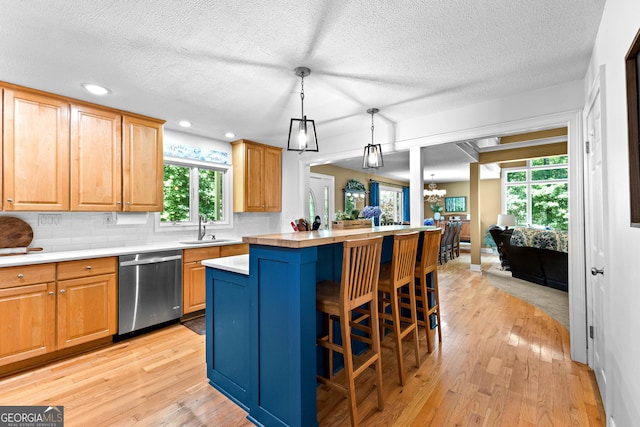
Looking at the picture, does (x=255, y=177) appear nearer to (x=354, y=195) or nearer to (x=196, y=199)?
(x=196, y=199)

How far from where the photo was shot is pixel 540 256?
4977 mm

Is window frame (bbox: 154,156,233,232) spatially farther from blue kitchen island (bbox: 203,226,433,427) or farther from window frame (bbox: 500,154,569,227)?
window frame (bbox: 500,154,569,227)

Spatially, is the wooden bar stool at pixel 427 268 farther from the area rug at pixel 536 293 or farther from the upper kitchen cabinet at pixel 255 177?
the upper kitchen cabinet at pixel 255 177

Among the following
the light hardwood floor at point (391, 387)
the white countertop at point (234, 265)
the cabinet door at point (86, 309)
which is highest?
the white countertop at point (234, 265)

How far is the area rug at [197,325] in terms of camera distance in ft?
10.7

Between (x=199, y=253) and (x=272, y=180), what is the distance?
5.79 feet

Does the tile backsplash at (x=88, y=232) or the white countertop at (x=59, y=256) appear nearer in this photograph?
the white countertop at (x=59, y=256)

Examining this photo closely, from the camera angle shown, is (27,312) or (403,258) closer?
(403,258)

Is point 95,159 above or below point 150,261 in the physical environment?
above

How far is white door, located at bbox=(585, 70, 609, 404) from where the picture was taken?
1.92 meters

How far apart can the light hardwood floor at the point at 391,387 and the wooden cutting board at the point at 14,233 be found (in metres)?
1.19

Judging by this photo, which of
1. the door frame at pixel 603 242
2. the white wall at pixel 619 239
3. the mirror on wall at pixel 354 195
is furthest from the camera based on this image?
the mirror on wall at pixel 354 195

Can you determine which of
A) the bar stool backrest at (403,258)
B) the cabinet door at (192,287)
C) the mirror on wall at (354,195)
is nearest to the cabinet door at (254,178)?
the cabinet door at (192,287)

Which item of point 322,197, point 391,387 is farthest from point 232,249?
point 322,197
